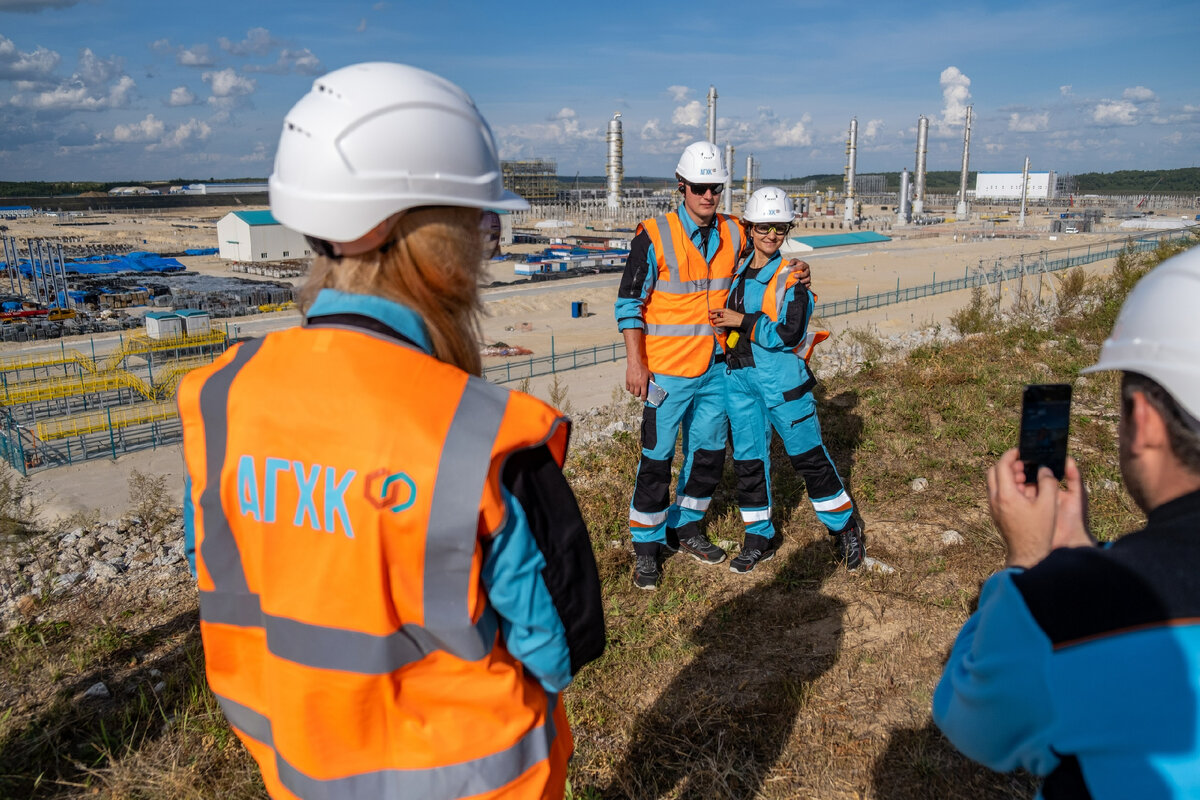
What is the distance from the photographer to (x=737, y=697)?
3.21 metres

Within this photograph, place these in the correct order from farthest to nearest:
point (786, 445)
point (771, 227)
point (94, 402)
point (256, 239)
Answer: point (256, 239)
point (94, 402)
point (771, 227)
point (786, 445)

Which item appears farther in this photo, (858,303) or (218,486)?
(858,303)

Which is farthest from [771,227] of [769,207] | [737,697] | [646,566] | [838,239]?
[838,239]

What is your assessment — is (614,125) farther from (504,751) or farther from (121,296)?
(504,751)

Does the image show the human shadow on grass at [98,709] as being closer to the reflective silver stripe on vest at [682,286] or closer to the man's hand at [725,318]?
the reflective silver stripe on vest at [682,286]

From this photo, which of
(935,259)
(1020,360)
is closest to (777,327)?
(1020,360)

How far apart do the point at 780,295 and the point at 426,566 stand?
3.51 metres

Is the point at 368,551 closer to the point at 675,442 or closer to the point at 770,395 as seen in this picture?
the point at 675,442

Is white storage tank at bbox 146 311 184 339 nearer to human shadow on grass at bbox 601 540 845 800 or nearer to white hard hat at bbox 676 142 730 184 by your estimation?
white hard hat at bbox 676 142 730 184

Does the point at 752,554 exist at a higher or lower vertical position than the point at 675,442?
lower

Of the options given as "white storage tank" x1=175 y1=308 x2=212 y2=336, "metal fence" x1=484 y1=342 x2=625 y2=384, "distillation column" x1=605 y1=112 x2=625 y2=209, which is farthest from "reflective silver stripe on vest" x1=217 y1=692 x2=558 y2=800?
"distillation column" x1=605 y1=112 x2=625 y2=209

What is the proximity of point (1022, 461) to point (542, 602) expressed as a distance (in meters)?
0.89

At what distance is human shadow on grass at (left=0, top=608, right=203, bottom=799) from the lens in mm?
2664

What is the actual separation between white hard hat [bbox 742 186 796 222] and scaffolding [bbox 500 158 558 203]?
10088 cm
